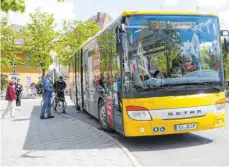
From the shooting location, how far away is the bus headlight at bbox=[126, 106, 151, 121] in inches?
342

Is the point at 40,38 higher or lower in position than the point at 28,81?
higher

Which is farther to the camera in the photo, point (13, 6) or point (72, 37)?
point (72, 37)

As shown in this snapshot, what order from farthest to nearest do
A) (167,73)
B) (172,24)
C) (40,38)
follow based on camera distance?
(40,38) < (172,24) < (167,73)

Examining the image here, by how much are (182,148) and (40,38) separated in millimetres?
42431

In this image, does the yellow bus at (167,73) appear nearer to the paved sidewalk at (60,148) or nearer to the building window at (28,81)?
the paved sidewalk at (60,148)

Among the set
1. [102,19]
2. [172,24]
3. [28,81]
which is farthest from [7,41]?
[172,24]

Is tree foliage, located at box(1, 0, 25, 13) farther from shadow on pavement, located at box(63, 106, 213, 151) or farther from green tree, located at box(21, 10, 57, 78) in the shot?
green tree, located at box(21, 10, 57, 78)

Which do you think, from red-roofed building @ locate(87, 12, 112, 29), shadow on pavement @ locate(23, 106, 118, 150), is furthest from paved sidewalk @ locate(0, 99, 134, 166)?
red-roofed building @ locate(87, 12, 112, 29)

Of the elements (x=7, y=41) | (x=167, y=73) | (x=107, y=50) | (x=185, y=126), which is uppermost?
(x=7, y=41)

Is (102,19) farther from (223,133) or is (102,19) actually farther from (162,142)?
(162,142)

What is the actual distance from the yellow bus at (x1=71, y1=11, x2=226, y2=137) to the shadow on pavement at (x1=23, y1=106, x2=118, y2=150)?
2.43ft

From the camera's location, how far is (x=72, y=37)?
54750mm

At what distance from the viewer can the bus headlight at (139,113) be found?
8680mm

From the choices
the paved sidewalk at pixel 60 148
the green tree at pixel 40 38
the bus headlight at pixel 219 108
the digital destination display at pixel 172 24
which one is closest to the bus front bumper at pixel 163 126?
the bus headlight at pixel 219 108
